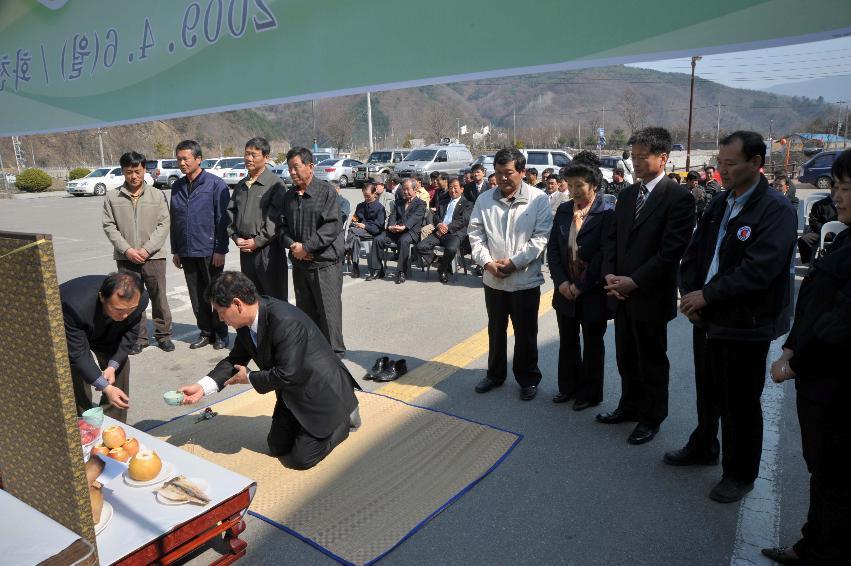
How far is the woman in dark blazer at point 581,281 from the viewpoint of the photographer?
4055 millimetres

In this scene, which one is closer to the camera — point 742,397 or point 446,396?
point 742,397

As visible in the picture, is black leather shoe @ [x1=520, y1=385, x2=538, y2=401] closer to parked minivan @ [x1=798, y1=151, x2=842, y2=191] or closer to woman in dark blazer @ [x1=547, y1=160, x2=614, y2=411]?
woman in dark blazer @ [x1=547, y1=160, x2=614, y2=411]

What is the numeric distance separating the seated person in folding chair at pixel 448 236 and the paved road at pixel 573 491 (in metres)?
3.04

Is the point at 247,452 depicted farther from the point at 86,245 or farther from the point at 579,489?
the point at 86,245

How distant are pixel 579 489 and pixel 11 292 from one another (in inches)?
113

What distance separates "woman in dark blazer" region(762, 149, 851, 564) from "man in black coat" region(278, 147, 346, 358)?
3.56 meters

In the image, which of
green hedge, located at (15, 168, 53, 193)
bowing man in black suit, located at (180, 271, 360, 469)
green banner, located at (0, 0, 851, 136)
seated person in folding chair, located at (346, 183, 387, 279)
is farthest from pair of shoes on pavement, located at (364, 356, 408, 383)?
green hedge, located at (15, 168, 53, 193)

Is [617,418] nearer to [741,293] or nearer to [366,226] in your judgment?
[741,293]

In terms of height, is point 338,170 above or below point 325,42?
below

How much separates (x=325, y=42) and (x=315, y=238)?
3.34 meters

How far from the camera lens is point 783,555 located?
8.58 feet

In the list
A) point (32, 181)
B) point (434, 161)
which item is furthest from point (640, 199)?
point (32, 181)

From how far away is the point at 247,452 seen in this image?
375 centimetres

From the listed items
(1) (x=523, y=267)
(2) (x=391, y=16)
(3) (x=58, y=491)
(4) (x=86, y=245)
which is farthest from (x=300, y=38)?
(4) (x=86, y=245)
